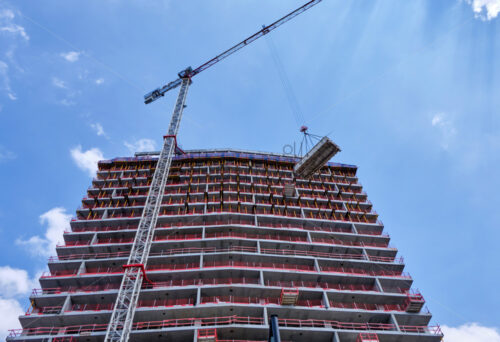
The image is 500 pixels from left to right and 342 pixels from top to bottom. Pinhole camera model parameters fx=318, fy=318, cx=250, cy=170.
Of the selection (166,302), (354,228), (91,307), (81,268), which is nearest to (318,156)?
(354,228)

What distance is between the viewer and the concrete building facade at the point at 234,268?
27.0 m

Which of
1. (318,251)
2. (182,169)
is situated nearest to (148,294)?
(318,251)

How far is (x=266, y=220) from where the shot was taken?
129 ft

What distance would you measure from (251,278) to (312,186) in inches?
810

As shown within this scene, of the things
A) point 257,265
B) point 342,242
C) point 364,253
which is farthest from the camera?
point 342,242

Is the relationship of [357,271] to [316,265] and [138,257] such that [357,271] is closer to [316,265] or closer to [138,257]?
[316,265]

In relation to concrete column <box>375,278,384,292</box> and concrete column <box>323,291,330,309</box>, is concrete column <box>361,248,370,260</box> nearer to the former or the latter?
concrete column <box>375,278,384,292</box>

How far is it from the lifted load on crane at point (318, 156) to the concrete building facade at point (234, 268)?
15.0 feet

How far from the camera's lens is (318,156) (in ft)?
124

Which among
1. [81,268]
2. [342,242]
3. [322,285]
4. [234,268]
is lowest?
[322,285]

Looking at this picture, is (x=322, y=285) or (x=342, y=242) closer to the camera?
(x=322, y=285)

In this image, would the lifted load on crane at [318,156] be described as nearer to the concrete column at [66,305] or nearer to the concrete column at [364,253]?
the concrete column at [364,253]

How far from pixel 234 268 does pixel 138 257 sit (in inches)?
399

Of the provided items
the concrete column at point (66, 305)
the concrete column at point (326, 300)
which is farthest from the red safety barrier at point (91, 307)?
the concrete column at point (326, 300)
